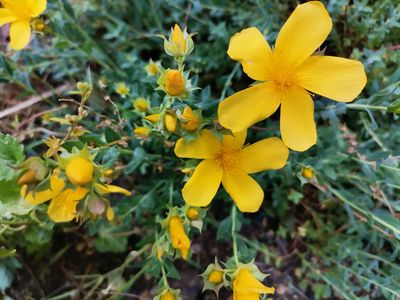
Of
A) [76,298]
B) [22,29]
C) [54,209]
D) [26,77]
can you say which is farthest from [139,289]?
[22,29]

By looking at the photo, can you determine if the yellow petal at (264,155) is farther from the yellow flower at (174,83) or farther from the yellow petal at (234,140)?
the yellow flower at (174,83)

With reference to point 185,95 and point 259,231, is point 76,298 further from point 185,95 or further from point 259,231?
point 185,95

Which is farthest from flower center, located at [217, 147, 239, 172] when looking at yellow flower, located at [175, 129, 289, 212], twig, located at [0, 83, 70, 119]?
twig, located at [0, 83, 70, 119]

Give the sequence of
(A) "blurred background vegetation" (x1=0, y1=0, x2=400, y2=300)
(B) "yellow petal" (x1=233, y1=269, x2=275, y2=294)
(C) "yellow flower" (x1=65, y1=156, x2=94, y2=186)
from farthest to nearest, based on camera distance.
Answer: (A) "blurred background vegetation" (x1=0, y1=0, x2=400, y2=300) → (B) "yellow petal" (x1=233, y1=269, x2=275, y2=294) → (C) "yellow flower" (x1=65, y1=156, x2=94, y2=186)

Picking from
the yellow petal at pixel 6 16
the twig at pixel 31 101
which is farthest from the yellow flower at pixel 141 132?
the twig at pixel 31 101

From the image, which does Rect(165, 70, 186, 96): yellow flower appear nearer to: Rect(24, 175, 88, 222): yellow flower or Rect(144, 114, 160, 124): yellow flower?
Rect(144, 114, 160, 124): yellow flower

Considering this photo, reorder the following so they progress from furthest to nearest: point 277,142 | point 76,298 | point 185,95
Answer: point 76,298 < point 277,142 < point 185,95
